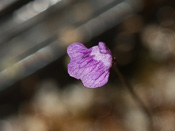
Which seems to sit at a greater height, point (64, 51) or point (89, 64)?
point (89, 64)

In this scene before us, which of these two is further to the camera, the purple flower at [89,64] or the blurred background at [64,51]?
the blurred background at [64,51]

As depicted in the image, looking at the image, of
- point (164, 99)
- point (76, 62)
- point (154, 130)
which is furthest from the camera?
point (164, 99)

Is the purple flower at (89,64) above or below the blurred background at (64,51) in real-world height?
above

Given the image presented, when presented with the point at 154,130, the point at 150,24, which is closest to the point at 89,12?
the point at 150,24

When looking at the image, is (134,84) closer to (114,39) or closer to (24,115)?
(114,39)

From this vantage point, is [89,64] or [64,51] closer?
[89,64]
